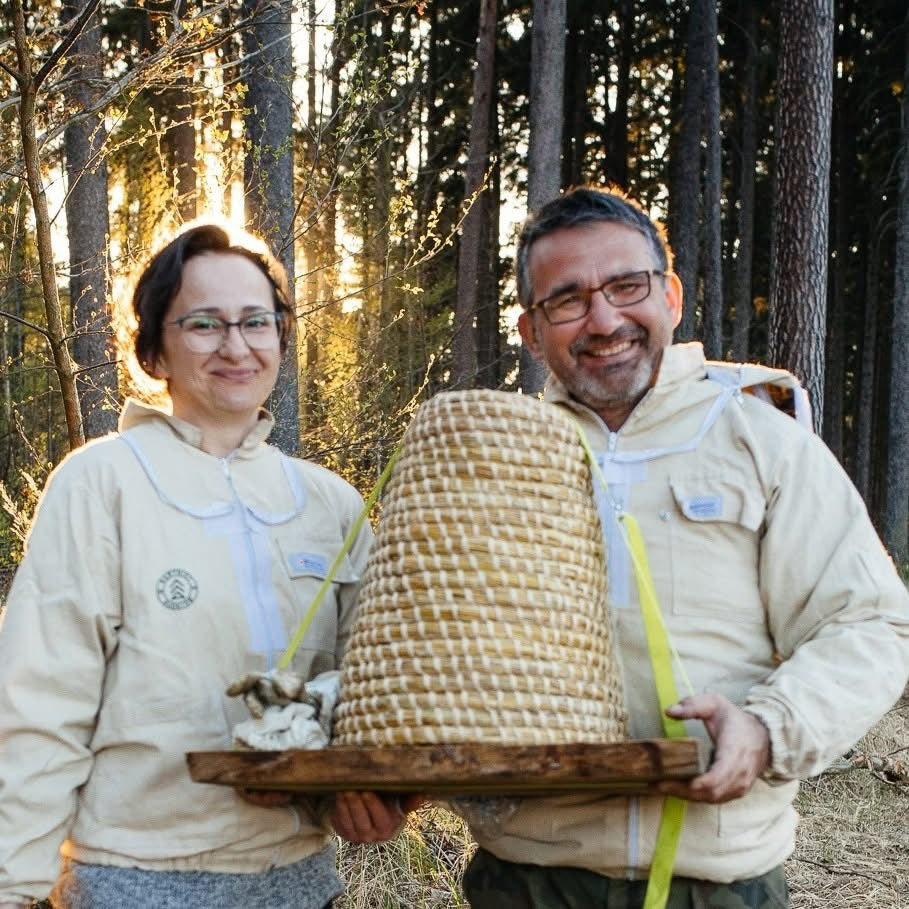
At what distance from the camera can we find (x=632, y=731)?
6.23ft

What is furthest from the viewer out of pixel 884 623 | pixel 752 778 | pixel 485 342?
pixel 485 342

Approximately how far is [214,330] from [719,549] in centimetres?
106

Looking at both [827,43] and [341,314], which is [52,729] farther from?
[341,314]

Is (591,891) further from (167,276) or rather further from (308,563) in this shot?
(167,276)

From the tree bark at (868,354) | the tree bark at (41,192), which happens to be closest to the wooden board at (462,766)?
the tree bark at (41,192)

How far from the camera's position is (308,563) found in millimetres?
2125

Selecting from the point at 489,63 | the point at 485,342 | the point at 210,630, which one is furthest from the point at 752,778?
the point at 485,342

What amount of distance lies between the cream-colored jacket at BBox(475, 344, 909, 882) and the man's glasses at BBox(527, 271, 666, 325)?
18 centimetres

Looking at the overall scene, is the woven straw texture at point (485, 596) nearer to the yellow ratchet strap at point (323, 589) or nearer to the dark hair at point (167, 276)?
the yellow ratchet strap at point (323, 589)

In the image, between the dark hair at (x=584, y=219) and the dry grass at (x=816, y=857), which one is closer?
the dark hair at (x=584, y=219)

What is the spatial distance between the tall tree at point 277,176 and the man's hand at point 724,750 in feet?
12.0

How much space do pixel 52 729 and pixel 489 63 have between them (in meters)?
13.8

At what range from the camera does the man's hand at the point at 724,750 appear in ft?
5.06

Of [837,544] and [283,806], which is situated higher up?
[837,544]
